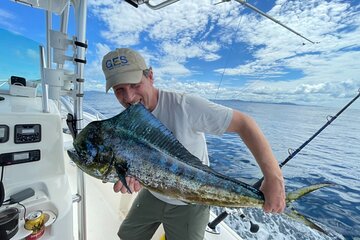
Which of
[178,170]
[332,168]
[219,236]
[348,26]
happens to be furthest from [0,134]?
[348,26]

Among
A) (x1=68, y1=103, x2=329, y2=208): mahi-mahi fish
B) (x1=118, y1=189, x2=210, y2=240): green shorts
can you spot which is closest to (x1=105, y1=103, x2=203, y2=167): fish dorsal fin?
(x1=68, y1=103, x2=329, y2=208): mahi-mahi fish

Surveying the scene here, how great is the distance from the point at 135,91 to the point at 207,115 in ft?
1.13

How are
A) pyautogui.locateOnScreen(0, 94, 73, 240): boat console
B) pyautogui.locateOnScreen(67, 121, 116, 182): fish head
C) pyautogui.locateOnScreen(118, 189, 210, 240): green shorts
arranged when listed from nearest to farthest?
pyautogui.locateOnScreen(67, 121, 116, 182): fish head → pyautogui.locateOnScreen(0, 94, 73, 240): boat console → pyautogui.locateOnScreen(118, 189, 210, 240): green shorts

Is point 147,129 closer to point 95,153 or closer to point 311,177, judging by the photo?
point 95,153

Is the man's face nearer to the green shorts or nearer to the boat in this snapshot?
the boat

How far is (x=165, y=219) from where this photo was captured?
1188 millimetres

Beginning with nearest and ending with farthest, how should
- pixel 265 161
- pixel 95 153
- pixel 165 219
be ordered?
pixel 95 153
pixel 265 161
pixel 165 219

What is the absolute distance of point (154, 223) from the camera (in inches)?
50.3

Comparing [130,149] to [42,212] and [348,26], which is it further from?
[348,26]

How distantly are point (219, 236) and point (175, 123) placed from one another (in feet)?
3.67

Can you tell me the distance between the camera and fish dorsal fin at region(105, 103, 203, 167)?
2.14 ft

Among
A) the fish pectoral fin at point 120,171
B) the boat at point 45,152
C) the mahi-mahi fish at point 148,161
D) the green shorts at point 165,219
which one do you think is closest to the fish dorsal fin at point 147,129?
the mahi-mahi fish at point 148,161

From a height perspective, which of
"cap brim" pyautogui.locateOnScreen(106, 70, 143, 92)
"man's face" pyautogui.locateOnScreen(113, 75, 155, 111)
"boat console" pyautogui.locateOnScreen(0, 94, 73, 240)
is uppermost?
"cap brim" pyautogui.locateOnScreen(106, 70, 143, 92)

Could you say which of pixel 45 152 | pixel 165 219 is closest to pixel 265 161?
pixel 165 219
